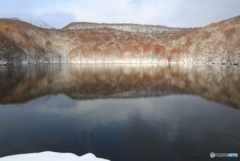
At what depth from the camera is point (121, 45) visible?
12225cm

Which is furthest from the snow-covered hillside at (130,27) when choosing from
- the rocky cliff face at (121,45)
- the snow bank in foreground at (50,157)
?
the snow bank in foreground at (50,157)

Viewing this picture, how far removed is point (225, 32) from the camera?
88.9 meters

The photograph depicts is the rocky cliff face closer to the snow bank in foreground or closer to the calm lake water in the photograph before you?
the calm lake water

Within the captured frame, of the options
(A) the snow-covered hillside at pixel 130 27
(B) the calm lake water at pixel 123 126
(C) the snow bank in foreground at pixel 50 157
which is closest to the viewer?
(C) the snow bank in foreground at pixel 50 157

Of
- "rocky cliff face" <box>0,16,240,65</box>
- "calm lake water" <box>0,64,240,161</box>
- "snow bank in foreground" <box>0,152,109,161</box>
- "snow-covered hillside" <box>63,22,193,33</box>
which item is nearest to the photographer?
"snow bank in foreground" <box>0,152,109,161</box>

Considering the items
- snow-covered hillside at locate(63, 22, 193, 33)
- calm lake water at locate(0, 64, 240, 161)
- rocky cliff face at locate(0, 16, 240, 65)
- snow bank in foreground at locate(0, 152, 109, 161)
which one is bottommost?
calm lake water at locate(0, 64, 240, 161)

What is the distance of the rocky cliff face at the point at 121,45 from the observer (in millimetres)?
85688

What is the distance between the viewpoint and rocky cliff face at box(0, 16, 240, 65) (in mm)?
85688

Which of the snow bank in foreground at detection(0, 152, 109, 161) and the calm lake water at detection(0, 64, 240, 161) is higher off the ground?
the snow bank in foreground at detection(0, 152, 109, 161)

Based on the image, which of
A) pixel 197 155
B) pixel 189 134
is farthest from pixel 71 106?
pixel 197 155

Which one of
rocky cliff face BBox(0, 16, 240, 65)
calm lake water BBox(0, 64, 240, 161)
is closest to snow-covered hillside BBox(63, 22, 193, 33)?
rocky cliff face BBox(0, 16, 240, 65)

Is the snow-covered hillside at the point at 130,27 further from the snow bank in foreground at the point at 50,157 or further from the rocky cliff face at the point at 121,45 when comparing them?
the snow bank in foreground at the point at 50,157

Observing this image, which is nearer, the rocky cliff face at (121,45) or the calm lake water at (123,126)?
the calm lake water at (123,126)

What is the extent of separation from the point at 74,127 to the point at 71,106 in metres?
5.10
